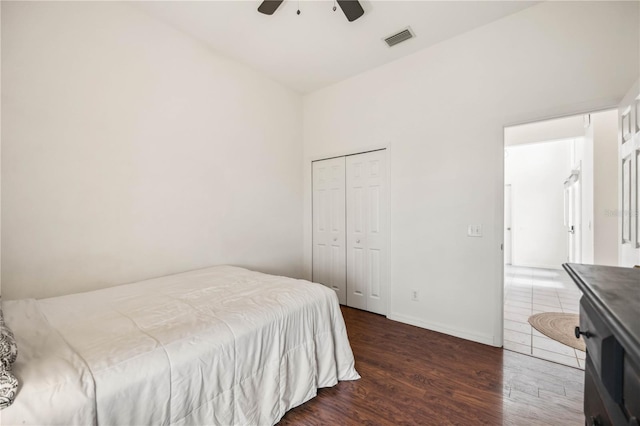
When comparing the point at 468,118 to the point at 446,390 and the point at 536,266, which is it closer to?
the point at 446,390

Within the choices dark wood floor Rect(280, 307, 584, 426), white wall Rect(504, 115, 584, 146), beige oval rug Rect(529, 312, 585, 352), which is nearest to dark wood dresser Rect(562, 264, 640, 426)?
dark wood floor Rect(280, 307, 584, 426)

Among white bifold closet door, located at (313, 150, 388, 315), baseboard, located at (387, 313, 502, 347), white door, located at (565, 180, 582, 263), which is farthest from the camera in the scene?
white door, located at (565, 180, 582, 263)

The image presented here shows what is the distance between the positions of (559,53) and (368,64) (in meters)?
1.80

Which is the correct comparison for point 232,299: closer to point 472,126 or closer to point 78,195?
point 78,195

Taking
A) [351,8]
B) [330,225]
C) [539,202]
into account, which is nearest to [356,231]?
[330,225]

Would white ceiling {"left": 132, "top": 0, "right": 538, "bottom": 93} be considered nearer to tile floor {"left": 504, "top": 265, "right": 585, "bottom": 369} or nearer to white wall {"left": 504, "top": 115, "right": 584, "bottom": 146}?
white wall {"left": 504, "top": 115, "right": 584, "bottom": 146}

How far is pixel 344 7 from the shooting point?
2176mm

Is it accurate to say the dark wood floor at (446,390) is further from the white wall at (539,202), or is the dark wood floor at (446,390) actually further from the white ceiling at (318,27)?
the white wall at (539,202)

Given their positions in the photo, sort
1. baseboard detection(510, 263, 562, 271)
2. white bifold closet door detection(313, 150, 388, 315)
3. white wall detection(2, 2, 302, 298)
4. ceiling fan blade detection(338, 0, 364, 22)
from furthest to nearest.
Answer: baseboard detection(510, 263, 562, 271)
white bifold closet door detection(313, 150, 388, 315)
ceiling fan blade detection(338, 0, 364, 22)
white wall detection(2, 2, 302, 298)

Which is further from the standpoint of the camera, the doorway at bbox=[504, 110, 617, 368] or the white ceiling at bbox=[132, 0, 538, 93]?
the doorway at bbox=[504, 110, 617, 368]

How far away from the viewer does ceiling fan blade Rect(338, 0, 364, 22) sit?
2.12m

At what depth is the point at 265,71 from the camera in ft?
11.2

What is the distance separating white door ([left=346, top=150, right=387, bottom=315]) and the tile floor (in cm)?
140

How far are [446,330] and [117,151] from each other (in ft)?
11.6
